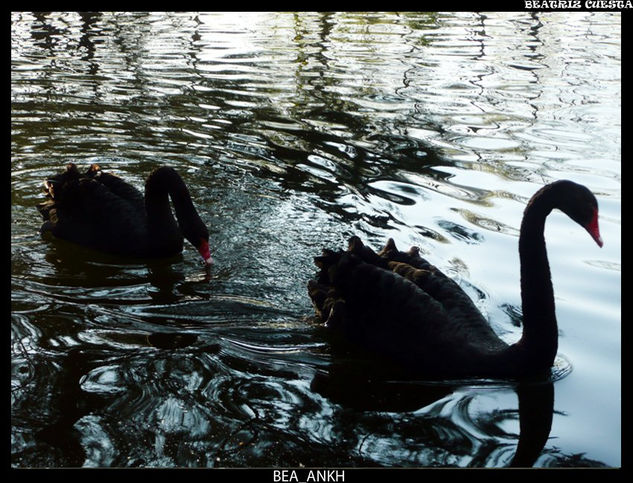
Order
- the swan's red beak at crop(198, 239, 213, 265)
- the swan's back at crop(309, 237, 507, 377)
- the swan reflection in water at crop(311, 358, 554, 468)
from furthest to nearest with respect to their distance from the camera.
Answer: the swan's red beak at crop(198, 239, 213, 265) < the swan's back at crop(309, 237, 507, 377) < the swan reflection in water at crop(311, 358, 554, 468)

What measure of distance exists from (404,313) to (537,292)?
65 cm

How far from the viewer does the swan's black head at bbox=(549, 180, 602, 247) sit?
12.8 ft

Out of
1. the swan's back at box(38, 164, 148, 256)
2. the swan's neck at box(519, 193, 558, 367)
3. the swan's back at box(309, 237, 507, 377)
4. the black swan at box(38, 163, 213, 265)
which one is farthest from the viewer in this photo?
the swan's back at box(38, 164, 148, 256)

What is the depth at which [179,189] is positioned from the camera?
544 centimetres

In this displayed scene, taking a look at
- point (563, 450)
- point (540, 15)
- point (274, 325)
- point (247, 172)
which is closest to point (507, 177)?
point (247, 172)

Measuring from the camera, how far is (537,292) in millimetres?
3924

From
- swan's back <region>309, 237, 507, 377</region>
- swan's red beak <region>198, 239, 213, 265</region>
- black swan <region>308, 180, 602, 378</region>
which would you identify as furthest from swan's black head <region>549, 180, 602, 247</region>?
swan's red beak <region>198, 239, 213, 265</region>

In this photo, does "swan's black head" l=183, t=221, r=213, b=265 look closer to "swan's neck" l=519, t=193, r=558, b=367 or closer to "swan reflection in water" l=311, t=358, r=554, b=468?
"swan reflection in water" l=311, t=358, r=554, b=468

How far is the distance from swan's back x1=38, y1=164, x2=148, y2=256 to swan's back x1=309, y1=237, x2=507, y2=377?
62.1 inches

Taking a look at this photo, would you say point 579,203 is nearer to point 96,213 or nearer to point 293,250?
point 293,250

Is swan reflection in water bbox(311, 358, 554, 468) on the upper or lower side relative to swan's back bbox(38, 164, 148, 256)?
lower

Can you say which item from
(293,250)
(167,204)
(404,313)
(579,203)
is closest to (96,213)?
(167,204)

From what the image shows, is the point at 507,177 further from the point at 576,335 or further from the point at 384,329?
the point at 384,329
